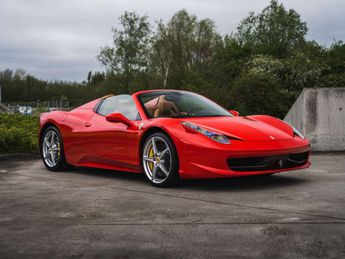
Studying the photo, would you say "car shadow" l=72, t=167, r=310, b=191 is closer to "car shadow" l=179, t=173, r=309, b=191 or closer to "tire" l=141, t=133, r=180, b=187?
"car shadow" l=179, t=173, r=309, b=191

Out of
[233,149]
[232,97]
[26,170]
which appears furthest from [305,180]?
[232,97]

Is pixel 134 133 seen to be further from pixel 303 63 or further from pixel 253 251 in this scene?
pixel 303 63

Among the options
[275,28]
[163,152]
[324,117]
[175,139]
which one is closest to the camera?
[175,139]

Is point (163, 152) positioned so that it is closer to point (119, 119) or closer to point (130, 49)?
point (119, 119)

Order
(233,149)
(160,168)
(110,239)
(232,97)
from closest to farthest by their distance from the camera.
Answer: (110,239)
(233,149)
(160,168)
(232,97)

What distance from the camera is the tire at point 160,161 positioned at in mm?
6109

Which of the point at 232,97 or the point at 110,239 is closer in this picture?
the point at 110,239

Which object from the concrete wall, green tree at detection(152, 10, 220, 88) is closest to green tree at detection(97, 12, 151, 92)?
green tree at detection(152, 10, 220, 88)

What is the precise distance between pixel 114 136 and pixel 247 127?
1.74 meters

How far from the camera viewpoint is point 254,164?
5.95 m

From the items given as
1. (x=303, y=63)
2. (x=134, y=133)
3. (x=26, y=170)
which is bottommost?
(x=26, y=170)

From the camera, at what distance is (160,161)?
6.30m

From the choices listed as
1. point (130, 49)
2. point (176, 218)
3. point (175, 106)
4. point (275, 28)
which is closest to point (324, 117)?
point (175, 106)

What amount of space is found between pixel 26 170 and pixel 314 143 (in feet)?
18.7
